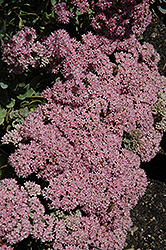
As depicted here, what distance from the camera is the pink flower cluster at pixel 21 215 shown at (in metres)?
1.91

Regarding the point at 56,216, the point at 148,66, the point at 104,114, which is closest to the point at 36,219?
the point at 56,216

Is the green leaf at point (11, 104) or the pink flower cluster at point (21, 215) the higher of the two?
the green leaf at point (11, 104)

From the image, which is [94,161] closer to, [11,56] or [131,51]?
[11,56]

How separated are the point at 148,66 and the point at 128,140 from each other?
0.95 m

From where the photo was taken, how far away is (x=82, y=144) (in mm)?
2322

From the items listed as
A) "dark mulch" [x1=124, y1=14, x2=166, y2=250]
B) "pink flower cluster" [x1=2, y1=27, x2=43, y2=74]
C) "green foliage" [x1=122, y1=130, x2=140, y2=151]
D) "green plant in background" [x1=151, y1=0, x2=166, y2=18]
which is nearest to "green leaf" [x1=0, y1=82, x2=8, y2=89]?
"pink flower cluster" [x1=2, y1=27, x2=43, y2=74]

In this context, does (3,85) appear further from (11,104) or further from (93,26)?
(93,26)

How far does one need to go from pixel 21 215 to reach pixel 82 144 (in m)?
0.73

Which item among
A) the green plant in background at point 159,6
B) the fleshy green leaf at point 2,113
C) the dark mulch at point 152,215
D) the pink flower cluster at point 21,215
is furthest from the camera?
the dark mulch at point 152,215

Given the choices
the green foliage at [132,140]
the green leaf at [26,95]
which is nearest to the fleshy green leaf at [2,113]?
the green leaf at [26,95]

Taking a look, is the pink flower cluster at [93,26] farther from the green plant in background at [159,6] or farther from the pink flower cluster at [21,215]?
the pink flower cluster at [21,215]

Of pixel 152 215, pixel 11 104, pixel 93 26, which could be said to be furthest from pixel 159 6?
pixel 152 215

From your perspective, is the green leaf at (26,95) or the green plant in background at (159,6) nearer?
the green leaf at (26,95)

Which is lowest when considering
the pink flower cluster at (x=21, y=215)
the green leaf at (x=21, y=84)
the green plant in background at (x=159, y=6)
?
the pink flower cluster at (x=21, y=215)
